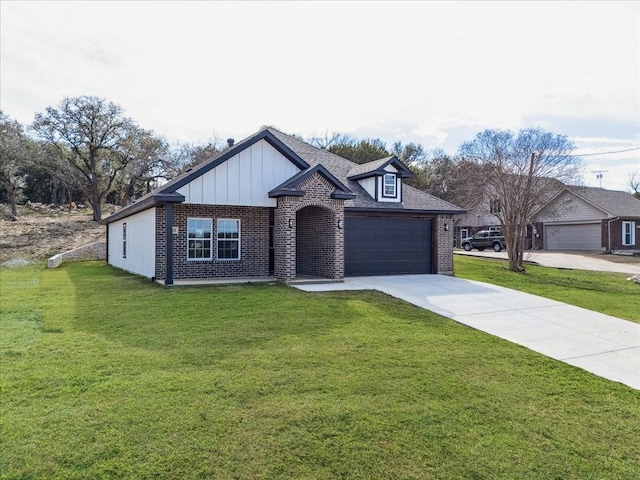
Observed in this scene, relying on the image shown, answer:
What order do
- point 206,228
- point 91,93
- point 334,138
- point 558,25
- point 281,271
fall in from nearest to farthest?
point 558,25 < point 281,271 < point 206,228 < point 91,93 < point 334,138

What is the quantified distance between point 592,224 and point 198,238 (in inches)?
1176

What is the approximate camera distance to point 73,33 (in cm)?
929

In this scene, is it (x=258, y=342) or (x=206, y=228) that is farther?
(x=206, y=228)

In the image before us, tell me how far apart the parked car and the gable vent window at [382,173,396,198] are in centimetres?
1786

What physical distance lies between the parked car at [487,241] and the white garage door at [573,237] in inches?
194

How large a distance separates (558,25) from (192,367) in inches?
440

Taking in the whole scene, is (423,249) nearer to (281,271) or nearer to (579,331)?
(281,271)

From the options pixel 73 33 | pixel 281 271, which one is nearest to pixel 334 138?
pixel 281 271

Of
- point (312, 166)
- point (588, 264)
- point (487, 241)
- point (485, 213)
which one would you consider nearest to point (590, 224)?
point (485, 213)

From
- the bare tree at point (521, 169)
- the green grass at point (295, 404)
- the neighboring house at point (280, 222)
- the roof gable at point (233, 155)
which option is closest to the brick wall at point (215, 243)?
the neighboring house at point (280, 222)

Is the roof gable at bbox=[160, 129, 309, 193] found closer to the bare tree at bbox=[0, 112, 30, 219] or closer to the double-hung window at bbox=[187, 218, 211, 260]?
the double-hung window at bbox=[187, 218, 211, 260]

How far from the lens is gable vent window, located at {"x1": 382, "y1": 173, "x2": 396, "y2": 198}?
16.1m

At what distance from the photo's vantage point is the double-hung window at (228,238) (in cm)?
1412

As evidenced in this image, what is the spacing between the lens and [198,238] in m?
13.8
